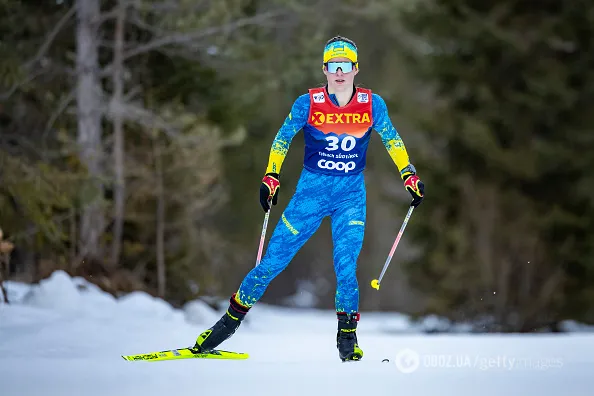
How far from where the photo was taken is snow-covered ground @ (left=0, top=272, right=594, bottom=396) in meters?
6.13

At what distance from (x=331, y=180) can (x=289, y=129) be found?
1.51 ft

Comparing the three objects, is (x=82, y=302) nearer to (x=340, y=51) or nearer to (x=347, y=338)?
(x=347, y=338)

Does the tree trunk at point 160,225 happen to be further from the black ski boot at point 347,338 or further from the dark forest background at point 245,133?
the black ski boot at point 347,338

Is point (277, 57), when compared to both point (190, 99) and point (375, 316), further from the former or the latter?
point (375, 316)

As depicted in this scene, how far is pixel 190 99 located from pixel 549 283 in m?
7.61

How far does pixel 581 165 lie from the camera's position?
18797mm

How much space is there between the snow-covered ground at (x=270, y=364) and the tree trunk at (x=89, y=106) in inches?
205

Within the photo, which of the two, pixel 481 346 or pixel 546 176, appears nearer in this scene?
pixel 481 346

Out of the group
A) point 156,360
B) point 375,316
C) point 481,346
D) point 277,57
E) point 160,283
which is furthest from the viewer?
point 375,316

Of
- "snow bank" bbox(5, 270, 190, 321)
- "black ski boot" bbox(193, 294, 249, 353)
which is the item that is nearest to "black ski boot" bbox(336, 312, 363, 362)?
"black ski boot" bbox(193, 294, 249, 353)

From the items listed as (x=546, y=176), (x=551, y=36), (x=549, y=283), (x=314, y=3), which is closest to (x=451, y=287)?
(x=549, y=283)

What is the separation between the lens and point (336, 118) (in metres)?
6.91

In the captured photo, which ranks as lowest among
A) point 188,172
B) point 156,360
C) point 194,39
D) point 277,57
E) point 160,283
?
point 156,360

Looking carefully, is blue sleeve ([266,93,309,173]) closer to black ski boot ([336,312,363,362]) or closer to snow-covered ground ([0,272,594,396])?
black ski boot ([336,312,363,362])
